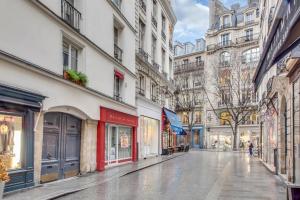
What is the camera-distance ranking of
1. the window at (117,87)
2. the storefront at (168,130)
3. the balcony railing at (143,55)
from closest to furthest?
the window at (117,87) < the balcony railing at (143,55) < the storefront at (168,130)

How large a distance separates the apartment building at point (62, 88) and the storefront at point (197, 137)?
34.6m

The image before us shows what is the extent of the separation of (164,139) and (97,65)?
15.4 meters

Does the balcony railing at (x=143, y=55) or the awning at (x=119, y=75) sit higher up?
the balcony railing at (x=143, y=55)

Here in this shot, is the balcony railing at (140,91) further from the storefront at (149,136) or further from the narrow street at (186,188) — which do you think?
the narrow street at (186,188)

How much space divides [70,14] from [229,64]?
36.5 metres

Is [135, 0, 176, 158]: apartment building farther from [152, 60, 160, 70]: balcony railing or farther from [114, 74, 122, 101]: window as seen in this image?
[114, 74, 122, 101]: window

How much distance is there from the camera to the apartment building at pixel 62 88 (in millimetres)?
9867

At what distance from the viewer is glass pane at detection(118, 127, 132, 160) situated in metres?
19.7

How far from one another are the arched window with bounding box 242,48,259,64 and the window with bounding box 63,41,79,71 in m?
37.2

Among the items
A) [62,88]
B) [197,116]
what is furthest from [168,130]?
[197,116]

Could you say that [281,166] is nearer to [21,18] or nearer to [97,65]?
[97,65]

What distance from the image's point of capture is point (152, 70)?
87.4ft

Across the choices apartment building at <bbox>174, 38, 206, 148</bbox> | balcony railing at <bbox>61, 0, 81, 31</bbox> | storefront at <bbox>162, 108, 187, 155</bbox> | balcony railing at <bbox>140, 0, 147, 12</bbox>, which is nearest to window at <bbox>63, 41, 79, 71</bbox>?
balcony railing at <bbox>61, 0, 81, 31</bbox>

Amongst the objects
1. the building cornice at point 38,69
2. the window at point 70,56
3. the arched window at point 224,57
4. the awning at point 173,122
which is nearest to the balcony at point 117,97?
the building cornice at point 38,69
